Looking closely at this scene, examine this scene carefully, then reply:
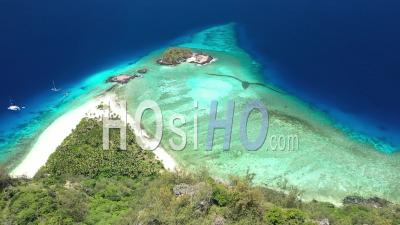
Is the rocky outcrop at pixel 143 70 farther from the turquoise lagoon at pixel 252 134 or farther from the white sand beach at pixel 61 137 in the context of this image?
the white sand beach at pixel 61 137

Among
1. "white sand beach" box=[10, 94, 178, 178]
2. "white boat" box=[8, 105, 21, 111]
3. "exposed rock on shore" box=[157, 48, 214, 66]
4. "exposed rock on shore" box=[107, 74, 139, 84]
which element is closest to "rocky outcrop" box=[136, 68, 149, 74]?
"exposed rock on shore" box=[107, 74, 139, 84]

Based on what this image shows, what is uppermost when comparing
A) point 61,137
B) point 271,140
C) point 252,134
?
point 252,134

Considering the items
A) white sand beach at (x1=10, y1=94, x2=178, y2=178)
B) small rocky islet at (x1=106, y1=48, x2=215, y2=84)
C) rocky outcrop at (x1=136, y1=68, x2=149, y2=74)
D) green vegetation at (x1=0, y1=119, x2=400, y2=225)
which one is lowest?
green vegetation at (x1=0, y1=119, x2=400, y2=225)

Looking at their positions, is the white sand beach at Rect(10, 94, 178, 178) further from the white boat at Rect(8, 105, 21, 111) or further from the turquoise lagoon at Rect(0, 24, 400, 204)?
the white boat at Rect(8, 105, 21, 111)

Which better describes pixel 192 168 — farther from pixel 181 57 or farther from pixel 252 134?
pixel 181 57

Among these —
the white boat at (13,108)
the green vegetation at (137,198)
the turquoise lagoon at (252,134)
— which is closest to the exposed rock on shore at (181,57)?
the turquoise lagoon at (252,134)

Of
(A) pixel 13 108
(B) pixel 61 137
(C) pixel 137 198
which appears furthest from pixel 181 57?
(C) pixel 137 198
